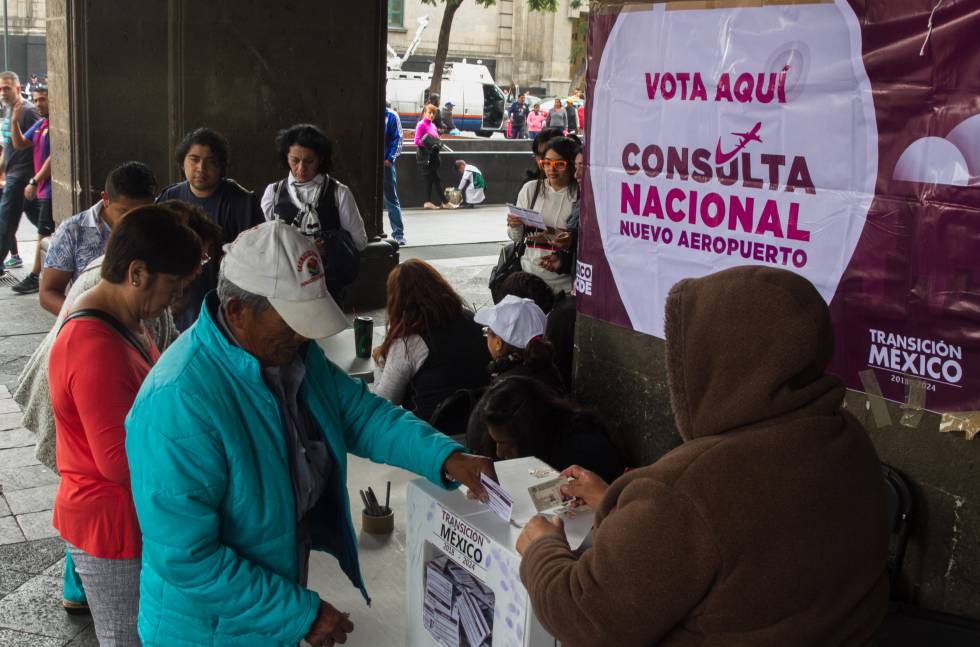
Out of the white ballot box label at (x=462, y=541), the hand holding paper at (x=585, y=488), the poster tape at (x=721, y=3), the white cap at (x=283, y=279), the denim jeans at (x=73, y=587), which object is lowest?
the denim jeans at (x=73, y=587)

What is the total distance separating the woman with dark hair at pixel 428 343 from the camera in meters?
4.70

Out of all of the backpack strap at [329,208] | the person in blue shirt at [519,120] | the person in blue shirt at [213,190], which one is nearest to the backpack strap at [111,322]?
the person in blue shirt at [213,190]

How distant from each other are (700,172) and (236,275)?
82.1 inches

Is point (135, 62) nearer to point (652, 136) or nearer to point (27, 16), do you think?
point (652, 136)

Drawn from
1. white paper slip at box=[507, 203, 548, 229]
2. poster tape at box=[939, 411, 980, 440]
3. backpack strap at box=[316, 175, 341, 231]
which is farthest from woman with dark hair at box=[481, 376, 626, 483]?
backpack strap at box=[316, 175, 341, 231]

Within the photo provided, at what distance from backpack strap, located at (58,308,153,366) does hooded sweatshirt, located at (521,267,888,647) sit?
1670mm

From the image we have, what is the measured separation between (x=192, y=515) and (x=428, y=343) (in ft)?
8.62

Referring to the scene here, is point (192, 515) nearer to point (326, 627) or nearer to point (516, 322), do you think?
point (326, 627)

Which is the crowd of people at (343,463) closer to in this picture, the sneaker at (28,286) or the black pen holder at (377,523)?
the black pen holder at (377,523)

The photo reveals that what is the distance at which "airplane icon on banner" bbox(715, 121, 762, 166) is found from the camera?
139 inches

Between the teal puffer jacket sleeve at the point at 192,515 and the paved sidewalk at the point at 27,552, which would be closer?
the teal puffer jacket sleeve at the point at 192,515

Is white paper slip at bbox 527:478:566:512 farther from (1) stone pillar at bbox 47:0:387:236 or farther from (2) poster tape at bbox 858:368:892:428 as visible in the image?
(1) stone pillar at bbox 47:0:387:236

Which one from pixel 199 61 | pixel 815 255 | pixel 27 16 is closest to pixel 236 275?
pixel 815 255

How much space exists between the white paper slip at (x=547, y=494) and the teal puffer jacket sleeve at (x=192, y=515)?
0.62 m
